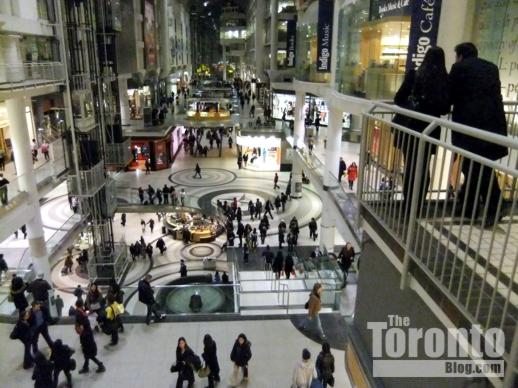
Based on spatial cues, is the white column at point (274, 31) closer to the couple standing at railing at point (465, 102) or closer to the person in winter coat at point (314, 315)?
the person in winter coat at point (314, 315)

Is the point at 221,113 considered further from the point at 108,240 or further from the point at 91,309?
the point at 91,309

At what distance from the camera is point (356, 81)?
1231 centimetres

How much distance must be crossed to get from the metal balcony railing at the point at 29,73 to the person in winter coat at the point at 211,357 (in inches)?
323

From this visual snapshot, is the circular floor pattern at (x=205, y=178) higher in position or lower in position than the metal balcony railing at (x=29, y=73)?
lower

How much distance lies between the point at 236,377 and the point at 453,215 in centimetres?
609

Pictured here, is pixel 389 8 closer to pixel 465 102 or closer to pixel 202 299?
pixel 465 102

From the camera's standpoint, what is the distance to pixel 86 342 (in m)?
7.21

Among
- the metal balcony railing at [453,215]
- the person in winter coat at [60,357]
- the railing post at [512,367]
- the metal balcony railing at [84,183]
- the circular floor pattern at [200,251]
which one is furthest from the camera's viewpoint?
the circular floor pattern at [200,251]

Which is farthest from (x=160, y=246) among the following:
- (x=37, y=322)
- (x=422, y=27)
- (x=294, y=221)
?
(x=422, y=27)

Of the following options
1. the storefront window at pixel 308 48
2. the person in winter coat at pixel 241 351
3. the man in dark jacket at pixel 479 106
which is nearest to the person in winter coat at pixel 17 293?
the person in winter coat at pixel 241 351

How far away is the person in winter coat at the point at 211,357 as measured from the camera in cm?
711

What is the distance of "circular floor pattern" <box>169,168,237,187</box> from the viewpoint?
87.0 feet

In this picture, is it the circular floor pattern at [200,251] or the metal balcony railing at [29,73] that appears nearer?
the metal balcony railing at [29,73]

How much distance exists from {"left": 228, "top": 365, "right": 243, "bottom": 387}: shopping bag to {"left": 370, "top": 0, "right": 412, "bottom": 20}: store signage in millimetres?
7862
